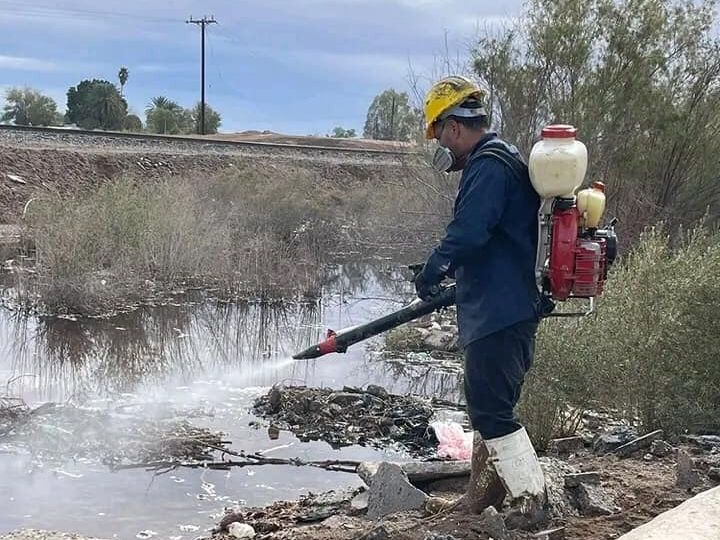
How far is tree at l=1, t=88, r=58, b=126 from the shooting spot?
2152 inches

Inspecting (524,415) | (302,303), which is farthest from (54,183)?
(524,415)

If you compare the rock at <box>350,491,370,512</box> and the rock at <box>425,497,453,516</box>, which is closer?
the rock at <box>425,497,453,516</box>

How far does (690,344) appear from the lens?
Answer: 6.77m

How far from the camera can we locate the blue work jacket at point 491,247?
13.3ft

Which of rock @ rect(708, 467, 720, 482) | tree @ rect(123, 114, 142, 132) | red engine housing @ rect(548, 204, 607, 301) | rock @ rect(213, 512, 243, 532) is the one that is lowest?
rock @ rect(213, 512, 243, 532)

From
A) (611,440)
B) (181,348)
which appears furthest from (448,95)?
(181,348)

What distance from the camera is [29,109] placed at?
5600 centimetres

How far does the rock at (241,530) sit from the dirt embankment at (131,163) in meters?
18.7

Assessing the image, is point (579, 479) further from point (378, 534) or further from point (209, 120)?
point (209, 120)

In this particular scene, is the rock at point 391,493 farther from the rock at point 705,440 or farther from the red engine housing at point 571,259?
the rock at point 705,440

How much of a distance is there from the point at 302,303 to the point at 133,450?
877 centimetres

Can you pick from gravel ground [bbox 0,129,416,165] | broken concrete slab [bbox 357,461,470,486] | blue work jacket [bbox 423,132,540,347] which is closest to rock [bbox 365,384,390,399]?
broken concrete slab [bbox 357,461,470,486]

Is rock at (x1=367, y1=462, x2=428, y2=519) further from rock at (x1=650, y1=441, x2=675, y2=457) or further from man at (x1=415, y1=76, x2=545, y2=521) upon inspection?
rock at (x1=650, y1=441, x2=675, y2=457)

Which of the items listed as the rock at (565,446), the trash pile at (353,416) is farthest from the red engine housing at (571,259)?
the trash pile at (353,416)
